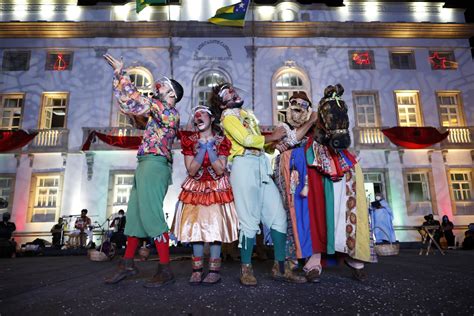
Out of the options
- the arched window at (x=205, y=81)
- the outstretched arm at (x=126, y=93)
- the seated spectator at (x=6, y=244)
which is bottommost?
the seated spectator at (x=6, y=244)

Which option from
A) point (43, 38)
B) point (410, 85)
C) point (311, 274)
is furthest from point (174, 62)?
point (311, 274)

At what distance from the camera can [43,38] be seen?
509 inches

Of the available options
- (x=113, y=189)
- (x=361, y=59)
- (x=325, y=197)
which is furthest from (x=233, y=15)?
(x=325, y=197)

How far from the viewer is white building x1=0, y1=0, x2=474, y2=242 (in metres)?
11.8

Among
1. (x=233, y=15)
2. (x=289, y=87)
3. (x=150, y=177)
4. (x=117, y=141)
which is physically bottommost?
(x=150, y=177)

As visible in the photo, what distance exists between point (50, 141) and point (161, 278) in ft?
37.6

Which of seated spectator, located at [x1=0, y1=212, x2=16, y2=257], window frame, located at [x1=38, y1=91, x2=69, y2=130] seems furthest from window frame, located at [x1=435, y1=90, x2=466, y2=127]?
seated spectator, located at [x1=0, y1=212, x2=16, y2=257]

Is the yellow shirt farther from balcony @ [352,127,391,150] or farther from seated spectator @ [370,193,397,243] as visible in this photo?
balcony @ [352,127,391,150]

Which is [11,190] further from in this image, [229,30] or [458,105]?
[458,105]

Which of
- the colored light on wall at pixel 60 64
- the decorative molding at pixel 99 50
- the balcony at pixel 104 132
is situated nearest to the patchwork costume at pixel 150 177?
the balcony at pixel 104 132

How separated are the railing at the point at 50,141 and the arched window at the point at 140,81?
2.09 metres

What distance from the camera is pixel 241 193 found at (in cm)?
271

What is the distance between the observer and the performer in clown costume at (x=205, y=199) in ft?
8.79

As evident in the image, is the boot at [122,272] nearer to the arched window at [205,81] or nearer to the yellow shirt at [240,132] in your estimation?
the yellow shirt at [240,132]
